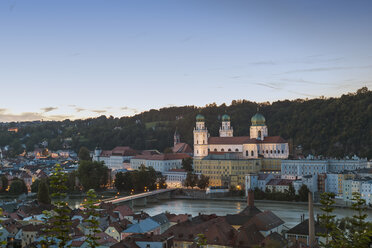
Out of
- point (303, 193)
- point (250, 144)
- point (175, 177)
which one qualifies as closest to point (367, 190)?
point (303, 193)

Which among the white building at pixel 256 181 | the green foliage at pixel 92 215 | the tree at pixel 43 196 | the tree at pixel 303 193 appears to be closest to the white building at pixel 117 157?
the white building at pixel 256 181

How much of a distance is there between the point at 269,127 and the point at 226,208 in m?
35.1

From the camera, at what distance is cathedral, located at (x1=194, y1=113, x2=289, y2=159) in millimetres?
47062

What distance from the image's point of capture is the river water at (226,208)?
1147 inches

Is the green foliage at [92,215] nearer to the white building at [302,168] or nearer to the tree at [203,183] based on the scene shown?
the white building at [302,168]

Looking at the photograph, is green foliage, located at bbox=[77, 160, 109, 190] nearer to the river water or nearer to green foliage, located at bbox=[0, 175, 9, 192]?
green foliage, located at bbox=[0, 175, 9, 192]

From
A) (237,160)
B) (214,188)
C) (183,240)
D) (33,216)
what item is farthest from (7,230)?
(237,160)

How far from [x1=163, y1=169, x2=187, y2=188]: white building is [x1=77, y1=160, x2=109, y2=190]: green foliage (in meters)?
5.55

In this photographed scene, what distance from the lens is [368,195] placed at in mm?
33406

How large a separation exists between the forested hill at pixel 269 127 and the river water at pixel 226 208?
2024cm

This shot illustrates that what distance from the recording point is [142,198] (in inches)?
1490

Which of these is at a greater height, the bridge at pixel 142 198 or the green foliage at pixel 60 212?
the green foliage at pixel 60 212

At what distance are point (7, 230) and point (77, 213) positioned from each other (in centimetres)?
360

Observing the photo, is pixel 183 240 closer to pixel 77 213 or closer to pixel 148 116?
pixel 77 213
